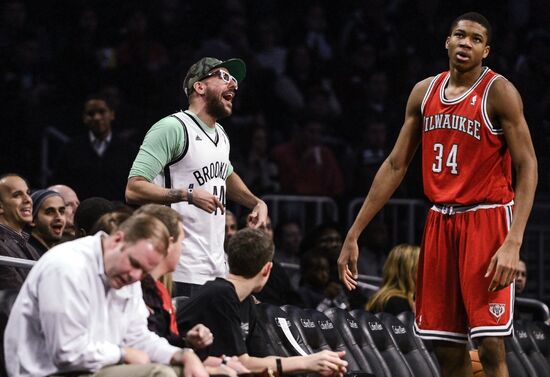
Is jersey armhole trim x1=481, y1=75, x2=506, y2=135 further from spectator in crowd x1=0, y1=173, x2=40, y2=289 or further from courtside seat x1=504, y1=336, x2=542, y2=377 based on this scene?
courtside seat x1=504, y1=336, x2=542, y2=377

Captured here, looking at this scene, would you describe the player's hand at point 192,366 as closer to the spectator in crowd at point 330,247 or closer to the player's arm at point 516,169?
the player's arm at point 516,169

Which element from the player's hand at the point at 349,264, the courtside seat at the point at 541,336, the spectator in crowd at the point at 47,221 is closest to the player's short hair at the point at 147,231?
the player's hand at the point at 349,264

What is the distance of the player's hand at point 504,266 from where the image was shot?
16.5 ft

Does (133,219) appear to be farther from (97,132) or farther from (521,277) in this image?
(521,277)

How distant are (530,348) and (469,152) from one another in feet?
12.3

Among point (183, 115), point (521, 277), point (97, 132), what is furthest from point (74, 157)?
point (521, 277)

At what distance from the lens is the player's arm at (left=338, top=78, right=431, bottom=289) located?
557cm

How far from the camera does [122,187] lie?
9.23 metres

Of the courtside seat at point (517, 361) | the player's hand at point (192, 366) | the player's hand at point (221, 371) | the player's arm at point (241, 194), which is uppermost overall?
the player's arm at point (241, 194)

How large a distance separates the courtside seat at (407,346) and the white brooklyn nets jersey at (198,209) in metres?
1.80

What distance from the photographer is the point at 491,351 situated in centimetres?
520

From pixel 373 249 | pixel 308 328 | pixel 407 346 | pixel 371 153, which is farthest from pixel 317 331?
pixel 371 153

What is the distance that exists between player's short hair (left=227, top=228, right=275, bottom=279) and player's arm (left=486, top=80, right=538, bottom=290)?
103 centimetres

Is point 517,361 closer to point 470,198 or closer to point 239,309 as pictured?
point 470,198
